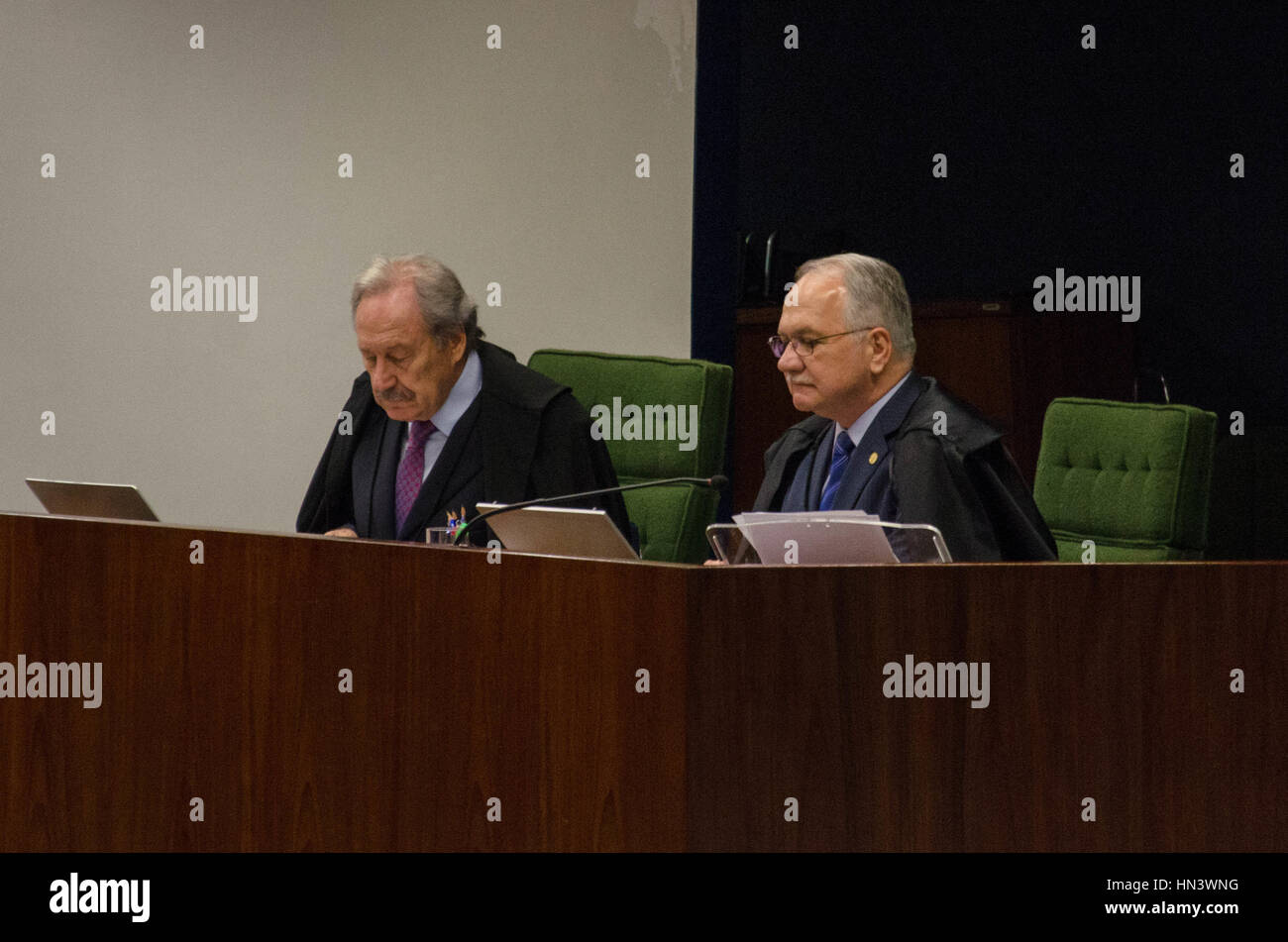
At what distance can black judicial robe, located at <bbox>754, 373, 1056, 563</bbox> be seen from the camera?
284 centimetres

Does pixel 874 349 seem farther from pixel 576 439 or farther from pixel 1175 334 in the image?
pixel 1175 334

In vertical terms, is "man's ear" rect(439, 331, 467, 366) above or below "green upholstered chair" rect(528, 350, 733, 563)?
above

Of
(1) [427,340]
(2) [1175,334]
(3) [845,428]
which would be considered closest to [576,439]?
(1) [427,340]

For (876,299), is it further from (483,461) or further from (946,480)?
(483,461)

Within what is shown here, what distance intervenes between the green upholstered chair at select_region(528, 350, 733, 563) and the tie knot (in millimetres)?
353

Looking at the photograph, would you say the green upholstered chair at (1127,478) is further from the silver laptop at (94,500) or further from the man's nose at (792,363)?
the silver laptop at (94,500)

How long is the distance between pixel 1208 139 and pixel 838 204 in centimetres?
149

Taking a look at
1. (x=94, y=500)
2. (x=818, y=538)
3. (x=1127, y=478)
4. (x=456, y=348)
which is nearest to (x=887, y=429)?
(x=1127, y=478)

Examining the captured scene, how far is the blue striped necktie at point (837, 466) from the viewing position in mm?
3098

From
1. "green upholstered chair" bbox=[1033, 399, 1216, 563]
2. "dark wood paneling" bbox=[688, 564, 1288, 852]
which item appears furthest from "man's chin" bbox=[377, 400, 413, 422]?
"dark wood paneling" bbox=[688, 564, 1288, 852]

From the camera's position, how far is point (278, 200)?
14.6ft

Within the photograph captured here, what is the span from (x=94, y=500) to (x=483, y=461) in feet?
3.34

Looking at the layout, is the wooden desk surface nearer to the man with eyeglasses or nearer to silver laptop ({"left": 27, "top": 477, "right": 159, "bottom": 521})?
silver laptop ({"left": 27, "top": 477, "right": 159, "bottom": 521})

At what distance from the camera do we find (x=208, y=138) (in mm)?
4449
